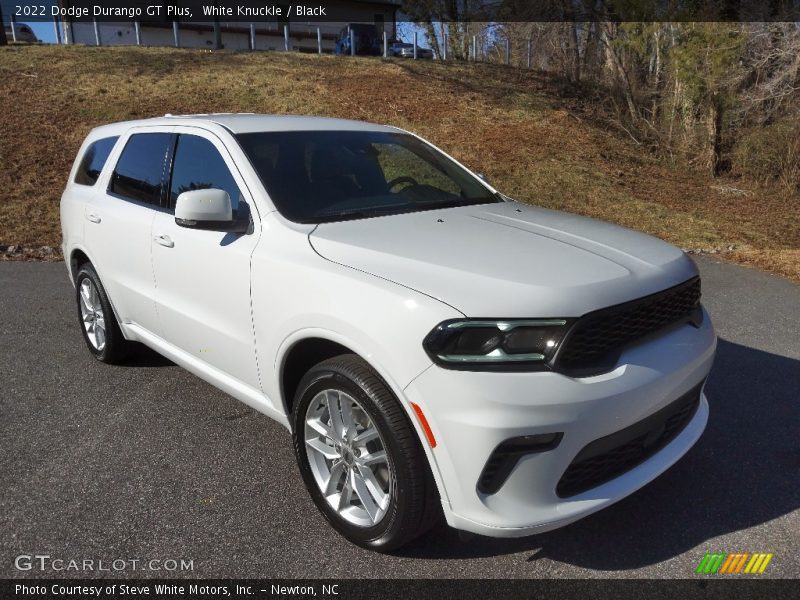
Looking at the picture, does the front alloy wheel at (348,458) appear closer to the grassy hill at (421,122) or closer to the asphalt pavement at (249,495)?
the asphalt pavement at (249,495)

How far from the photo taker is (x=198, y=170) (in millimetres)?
3604

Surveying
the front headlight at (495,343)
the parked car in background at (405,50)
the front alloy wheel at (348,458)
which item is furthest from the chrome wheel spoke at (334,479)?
the parked car in background at (405,50)

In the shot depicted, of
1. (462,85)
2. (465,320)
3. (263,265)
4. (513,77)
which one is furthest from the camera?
(513,77)

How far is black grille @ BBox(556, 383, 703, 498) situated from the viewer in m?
2.33

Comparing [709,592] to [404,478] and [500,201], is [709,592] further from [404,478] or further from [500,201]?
[500,201]

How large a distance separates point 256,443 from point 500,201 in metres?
2.07

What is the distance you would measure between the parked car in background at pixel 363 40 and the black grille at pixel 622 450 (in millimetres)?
29986

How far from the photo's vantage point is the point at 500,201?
3.92 meters

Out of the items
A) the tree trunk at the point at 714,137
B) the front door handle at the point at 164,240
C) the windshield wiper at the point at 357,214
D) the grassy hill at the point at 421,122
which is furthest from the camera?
the tree trunk at the point at 714,137

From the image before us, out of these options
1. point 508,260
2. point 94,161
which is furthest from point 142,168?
point 508,260

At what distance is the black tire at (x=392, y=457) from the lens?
93.2 inches

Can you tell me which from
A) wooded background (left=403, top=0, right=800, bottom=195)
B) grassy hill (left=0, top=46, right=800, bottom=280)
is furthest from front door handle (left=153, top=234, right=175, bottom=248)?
wooded background (left=403, top=0, right=800, bottom=195)

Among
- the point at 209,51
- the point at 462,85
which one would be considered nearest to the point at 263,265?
the point at 462,85

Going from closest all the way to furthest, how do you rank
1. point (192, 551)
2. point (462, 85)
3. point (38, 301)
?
point (192, 551) < point (38, 301) < point (462, 85)
